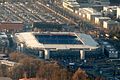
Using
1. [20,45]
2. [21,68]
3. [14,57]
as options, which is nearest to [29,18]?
[20,45]

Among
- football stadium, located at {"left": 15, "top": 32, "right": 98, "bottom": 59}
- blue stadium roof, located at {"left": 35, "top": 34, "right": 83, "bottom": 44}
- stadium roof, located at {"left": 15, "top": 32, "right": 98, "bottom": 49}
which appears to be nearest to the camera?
football stadium, located at {"left": 15, "top": 32, "right": 98, "bottom": 59}

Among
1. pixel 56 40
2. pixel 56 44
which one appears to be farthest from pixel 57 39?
pixel 56 44

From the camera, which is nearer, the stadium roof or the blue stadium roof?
the stadium roof

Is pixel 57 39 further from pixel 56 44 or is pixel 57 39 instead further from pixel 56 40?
pixel 56 44

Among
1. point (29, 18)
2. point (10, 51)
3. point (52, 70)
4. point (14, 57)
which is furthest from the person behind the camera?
point (29, 18)

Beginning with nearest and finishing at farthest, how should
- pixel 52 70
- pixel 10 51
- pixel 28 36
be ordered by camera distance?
pixel 52 70
pixel 10 51
pixel 28 36

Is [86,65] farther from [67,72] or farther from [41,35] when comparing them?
[41,35]

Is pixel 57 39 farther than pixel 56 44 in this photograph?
Yes
